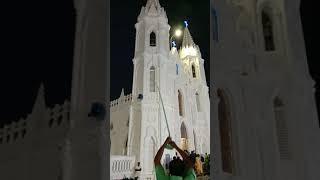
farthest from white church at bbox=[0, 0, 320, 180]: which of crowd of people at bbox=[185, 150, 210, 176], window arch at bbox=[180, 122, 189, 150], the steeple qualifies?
the steeple

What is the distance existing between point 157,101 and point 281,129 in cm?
589

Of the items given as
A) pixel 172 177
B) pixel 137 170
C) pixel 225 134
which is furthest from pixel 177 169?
pixel 137 170

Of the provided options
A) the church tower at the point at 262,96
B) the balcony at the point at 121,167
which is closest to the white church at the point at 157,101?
the balcony at the point at 121,167

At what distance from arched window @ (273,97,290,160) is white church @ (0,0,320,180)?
15mm

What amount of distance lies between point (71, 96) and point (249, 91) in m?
2.99

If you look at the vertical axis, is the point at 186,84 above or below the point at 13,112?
above

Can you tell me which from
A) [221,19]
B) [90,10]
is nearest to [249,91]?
[221,19]

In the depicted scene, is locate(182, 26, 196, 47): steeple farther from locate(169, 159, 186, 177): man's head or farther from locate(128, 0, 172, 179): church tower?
locate(169, 159, 186, 177): man's head

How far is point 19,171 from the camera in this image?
108 inches

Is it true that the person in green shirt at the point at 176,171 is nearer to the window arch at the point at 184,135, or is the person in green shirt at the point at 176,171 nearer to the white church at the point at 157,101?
the white church at the point at 157,101

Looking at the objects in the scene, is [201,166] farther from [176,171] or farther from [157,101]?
[157,101]

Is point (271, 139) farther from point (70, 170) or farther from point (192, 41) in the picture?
point (192, 41)

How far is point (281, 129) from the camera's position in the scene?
14.8 feet

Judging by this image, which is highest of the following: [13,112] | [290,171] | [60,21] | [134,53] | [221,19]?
[134,53]
